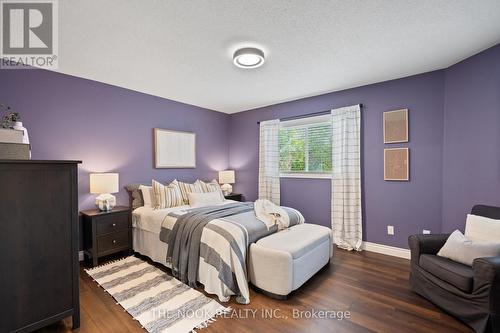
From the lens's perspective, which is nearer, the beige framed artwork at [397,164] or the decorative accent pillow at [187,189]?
the beige framed artwork at [397,164]

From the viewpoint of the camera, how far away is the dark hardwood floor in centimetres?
180

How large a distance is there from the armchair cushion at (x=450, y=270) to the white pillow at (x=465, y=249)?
0.16 feet

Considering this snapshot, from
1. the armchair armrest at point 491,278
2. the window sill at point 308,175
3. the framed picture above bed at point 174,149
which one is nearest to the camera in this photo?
the armchair armrest at point 491,278

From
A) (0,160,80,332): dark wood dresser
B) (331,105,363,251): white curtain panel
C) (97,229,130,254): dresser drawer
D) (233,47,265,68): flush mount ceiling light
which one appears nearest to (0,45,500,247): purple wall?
(331,105,363,251): white curtain panel

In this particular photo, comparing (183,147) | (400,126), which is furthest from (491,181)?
(183,147)

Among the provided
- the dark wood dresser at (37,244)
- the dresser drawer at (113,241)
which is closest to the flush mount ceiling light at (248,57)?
the dark wood dresser at (37,244)

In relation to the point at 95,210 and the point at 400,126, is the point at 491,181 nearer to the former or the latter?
the point at 400,126

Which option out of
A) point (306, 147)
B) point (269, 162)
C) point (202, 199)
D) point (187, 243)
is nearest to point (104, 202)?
point (202, 199)

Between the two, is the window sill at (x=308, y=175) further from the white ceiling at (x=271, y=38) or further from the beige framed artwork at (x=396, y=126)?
the white ceiling at (x=271, y=38)

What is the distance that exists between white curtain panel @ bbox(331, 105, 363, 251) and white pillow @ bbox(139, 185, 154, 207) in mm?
2854

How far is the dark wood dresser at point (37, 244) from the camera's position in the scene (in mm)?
1475

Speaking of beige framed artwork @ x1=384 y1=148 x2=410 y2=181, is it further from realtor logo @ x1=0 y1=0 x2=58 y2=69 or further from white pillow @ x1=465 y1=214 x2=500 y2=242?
realtor logo @ x1=0 y1=0 x2=58 y2=69

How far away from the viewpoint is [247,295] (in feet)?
7.05

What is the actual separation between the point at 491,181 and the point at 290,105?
290 centimetres
